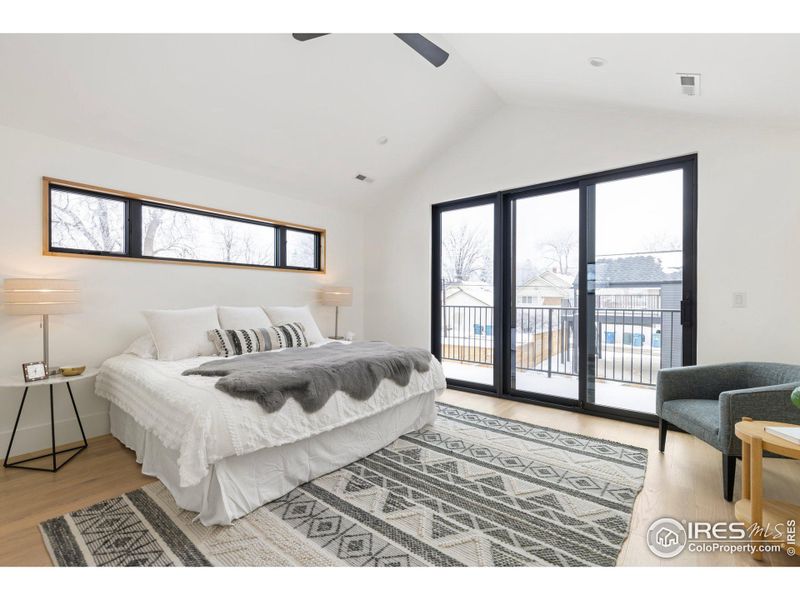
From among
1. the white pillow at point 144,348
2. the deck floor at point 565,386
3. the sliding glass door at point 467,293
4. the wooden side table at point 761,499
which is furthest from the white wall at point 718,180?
the white pillow at point 144,348

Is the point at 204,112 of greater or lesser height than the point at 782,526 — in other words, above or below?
above

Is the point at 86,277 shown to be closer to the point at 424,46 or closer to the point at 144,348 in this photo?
Result: the point at 144,348

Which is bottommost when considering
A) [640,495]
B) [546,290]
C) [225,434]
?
[640,495]

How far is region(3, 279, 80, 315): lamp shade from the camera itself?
7.90 ft

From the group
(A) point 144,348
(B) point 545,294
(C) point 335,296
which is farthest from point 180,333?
(B) point 545,294

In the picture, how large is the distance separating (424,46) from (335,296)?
287 centimetres

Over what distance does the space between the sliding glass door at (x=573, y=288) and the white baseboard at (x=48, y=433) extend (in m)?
3.31

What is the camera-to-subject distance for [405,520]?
6.10ft

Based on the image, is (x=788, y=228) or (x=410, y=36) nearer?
(x=410, y=36)

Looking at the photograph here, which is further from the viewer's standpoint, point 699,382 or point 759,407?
point 699,382

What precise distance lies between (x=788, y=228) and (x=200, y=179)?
15.6 feet

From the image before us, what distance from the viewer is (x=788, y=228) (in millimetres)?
2666
